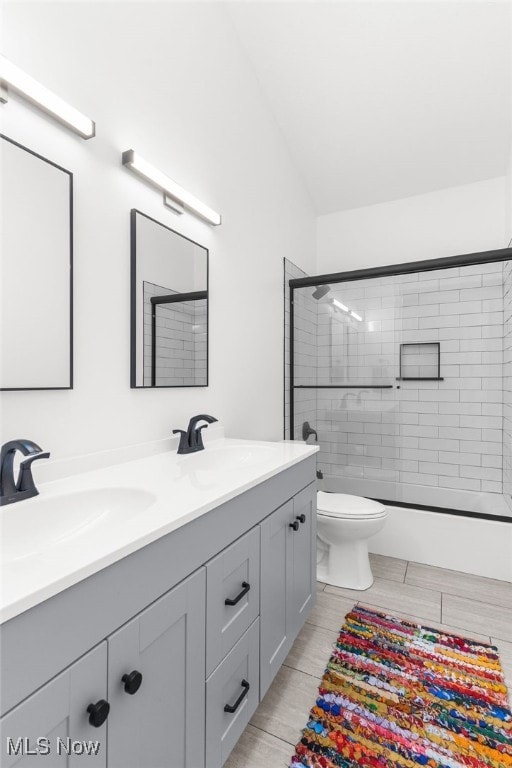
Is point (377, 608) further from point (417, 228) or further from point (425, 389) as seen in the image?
point (417, 228)

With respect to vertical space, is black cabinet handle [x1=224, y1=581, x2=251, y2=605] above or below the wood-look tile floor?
above

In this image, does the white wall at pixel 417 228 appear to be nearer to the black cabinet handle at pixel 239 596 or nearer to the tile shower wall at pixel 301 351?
the tile shower wall at pixel 301 351

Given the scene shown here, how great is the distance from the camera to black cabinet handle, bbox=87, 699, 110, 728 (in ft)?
2.09

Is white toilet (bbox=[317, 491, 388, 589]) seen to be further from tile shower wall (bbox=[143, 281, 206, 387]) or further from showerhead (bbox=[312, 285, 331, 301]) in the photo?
showerhead (bbox=[312, 285, 331, 301])

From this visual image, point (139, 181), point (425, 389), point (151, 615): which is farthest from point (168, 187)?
point (425, 389)

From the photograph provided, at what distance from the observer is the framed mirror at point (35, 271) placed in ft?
3.22

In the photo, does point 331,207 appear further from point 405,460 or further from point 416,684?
point 416,684

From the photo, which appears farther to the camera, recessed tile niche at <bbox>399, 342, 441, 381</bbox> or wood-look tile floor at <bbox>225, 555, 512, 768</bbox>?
recessed tile niche at <bbox>399, 342, 441, 381</bbox>

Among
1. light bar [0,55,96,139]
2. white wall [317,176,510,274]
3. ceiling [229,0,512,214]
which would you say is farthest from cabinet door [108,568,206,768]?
white wall [317,176,510,274]

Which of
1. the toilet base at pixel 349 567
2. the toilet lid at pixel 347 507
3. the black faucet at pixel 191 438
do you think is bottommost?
the toilet base at pixel 349 567

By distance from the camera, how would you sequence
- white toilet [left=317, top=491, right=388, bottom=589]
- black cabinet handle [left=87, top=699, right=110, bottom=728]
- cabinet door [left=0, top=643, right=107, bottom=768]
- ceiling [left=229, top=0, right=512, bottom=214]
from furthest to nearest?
white toilet [left=317, top=491, right=388, bottom=589] < ceiling [left=229, top=0, right=512, bottom=214] < black cabinet handle [left=87, top=699, right=110, bottom=728] < cabinet door [left=0, top=643, right=107, bottom=768]

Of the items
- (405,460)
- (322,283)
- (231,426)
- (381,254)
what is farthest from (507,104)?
(231,426)

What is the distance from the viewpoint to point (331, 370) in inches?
119

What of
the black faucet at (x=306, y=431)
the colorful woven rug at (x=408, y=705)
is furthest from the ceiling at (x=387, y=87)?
the colorful woven rug at (x=408, y=705)
